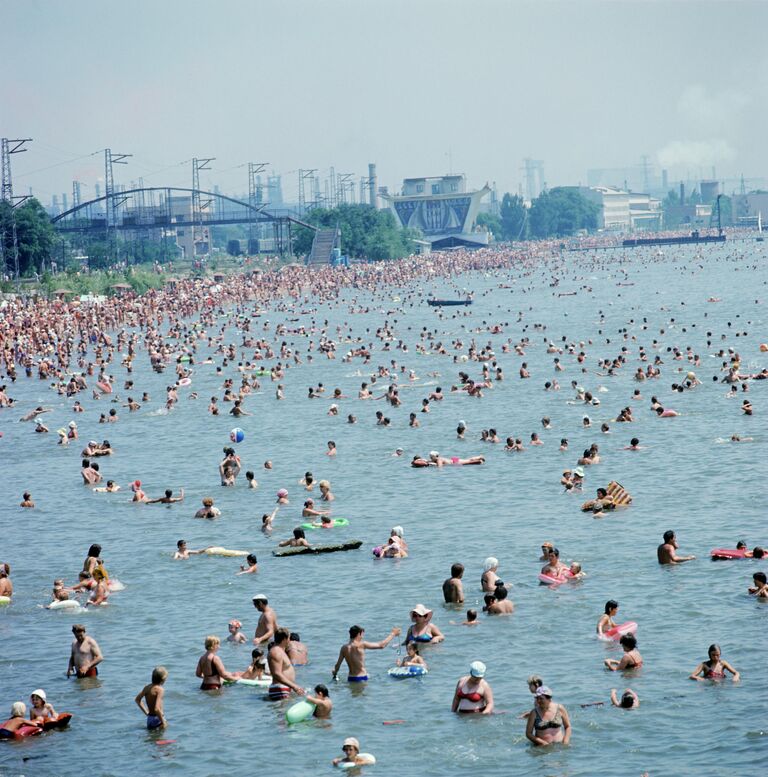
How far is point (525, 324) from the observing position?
91.9 m

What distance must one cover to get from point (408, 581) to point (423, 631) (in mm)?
4402

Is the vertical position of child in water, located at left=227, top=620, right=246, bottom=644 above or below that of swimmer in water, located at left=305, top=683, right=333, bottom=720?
above

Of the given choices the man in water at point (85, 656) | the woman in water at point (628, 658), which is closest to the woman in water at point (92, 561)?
the man in water at point (85, 656)

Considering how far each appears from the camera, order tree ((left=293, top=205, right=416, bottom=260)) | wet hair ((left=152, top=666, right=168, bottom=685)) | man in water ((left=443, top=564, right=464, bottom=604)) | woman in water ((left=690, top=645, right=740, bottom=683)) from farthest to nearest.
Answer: tree ((left=293, top=205, right=416, bottom=260)) → man in water ((left=443, top=564, right=464, bottom=604)) → woman in water ((left=690, top=645, right=740, bottom=683)) → wet hair ((left=152, top=666, right=168, bottom=685))

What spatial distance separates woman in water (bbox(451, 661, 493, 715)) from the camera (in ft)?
67.0

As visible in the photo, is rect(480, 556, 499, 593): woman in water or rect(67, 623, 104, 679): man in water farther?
rect(480, 556, 499, 593): woman in water

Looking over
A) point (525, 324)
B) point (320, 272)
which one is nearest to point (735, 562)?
point (525, 324)

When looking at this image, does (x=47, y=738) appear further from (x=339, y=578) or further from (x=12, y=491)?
(x=12, y=491)

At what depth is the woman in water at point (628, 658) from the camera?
2205cm

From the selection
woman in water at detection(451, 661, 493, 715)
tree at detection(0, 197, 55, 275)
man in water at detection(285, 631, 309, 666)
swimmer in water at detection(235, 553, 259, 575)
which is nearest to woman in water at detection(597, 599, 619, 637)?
woman in water at detection(451, 661, 493, 715)

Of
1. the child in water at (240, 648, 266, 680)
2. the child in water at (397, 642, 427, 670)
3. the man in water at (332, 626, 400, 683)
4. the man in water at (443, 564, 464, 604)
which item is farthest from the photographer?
the man in water at (443, 564, 464, 604)

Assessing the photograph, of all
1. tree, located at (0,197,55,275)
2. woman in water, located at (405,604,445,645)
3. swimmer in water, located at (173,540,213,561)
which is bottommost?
woman in water, located at (405,604,445,645)

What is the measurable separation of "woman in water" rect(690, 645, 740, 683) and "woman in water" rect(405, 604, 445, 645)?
468cm

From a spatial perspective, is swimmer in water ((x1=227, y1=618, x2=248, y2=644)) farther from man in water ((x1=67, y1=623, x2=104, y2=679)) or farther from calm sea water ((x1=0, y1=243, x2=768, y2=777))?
man in water ((x1=67, y1=623, x2=104, y2=679))
